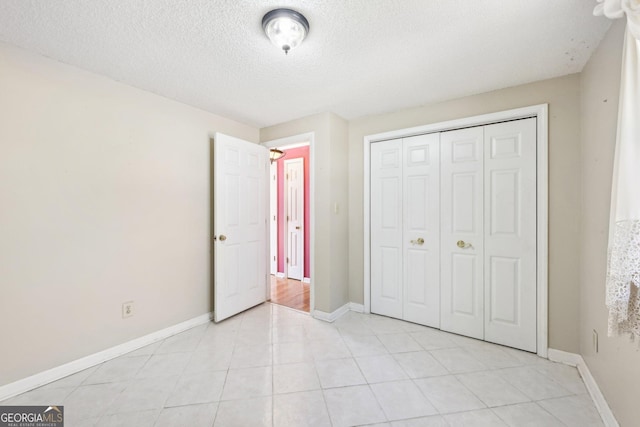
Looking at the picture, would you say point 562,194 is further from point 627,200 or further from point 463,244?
point 627,200

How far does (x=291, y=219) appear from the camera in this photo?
457 cm

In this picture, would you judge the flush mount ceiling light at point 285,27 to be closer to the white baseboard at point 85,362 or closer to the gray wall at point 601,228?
the gray wall at point 601,228

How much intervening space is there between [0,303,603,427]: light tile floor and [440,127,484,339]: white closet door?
0.22m

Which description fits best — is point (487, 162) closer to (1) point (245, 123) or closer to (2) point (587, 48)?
(2) point (587, 48)

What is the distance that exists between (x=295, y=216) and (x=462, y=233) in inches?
108

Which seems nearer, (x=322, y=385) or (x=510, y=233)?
(x=322, y=385)

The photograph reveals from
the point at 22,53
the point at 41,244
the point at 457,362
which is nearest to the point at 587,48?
the point at 457,362

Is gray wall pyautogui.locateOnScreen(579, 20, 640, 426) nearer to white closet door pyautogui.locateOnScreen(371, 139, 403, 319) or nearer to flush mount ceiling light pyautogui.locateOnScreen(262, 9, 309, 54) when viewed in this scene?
white closet door pyautogui.locateOnScreen(371, 139, 403, 319)

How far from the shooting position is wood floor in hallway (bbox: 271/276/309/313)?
10.8 ft

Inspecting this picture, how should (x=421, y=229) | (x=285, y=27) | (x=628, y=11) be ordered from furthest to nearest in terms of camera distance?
1. (x=421, y=229)
2. (x=285, y=27)
3. (x=628, y=11)

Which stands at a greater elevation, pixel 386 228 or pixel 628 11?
pixel 628 11

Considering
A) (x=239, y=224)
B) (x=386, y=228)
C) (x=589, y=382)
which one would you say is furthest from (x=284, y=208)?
(x=589, y=382)

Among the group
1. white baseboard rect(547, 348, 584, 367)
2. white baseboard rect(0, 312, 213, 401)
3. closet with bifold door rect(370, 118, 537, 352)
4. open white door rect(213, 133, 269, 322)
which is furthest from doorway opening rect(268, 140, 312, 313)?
white baseboard rect(547, 348, 584, 367)

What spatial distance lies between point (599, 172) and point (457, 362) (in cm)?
165
